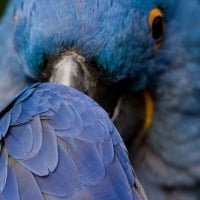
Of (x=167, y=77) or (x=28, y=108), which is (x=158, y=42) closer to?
(x=167, y=77)

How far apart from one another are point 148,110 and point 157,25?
0.23 meters

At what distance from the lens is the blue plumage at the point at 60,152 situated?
5.14 ft

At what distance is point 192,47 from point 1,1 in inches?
41.9

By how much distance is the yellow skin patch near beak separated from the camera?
7.18ft

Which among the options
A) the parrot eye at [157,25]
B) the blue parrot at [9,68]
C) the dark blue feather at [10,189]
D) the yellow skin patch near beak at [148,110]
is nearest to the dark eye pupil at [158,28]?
the parrot eye at [157,25]

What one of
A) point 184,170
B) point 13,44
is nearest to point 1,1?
point 13,44

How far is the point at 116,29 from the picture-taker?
1.97 m

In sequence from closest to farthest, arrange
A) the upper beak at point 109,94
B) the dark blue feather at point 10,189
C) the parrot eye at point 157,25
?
the dark blue feather at point 10,189 → the upper beak at point 109,94 → the parrot eye at point 157,25

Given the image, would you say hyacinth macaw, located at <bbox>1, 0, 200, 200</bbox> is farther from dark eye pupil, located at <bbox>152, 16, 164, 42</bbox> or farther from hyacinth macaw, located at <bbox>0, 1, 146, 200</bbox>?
hyacinth macaw, located at <bbox>0, 1, 146, 200</bbox>

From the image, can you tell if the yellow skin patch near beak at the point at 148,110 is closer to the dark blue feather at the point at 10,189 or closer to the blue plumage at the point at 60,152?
the blue plumage at the point at 60,152

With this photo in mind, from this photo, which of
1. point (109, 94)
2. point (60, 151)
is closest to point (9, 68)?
point (109, 94)

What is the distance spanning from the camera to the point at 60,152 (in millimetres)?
1620

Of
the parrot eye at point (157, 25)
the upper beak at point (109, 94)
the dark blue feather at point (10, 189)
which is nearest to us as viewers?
the dark blue feather at point (10, 189)

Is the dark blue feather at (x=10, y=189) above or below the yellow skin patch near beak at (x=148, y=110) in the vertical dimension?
below
